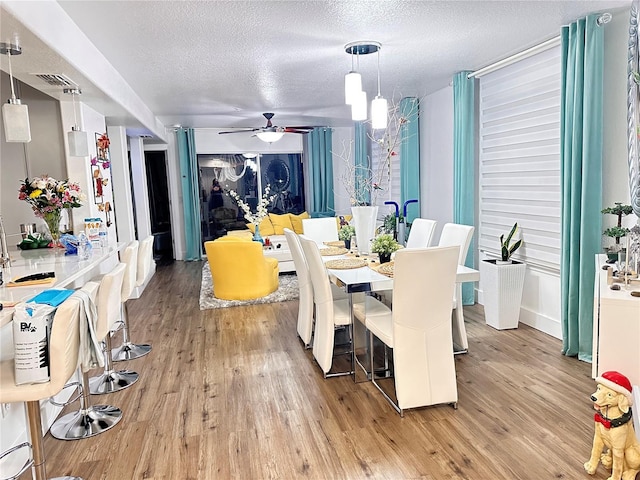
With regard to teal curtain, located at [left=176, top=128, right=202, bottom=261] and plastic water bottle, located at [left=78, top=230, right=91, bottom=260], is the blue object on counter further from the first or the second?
teal curtain, located at [left=176, top=128, right=202, bottom=261]

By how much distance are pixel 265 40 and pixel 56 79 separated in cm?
158

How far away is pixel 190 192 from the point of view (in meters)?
8.89

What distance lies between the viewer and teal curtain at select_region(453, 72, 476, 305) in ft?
16.3

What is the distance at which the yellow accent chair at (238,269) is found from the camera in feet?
17.6

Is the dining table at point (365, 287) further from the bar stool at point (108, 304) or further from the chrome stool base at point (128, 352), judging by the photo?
the chrome stool base at point (128, 352)

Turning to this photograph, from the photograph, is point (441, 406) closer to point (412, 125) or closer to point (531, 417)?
point (531, 417)

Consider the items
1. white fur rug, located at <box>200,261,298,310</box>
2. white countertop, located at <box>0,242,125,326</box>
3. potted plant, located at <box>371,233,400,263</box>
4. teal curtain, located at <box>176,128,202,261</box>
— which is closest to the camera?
white countertop, located at <box>0,242,125,326</box>

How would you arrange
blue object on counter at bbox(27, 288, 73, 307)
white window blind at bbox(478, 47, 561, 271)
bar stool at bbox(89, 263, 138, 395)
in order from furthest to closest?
white window blind at bbox(478, 47, 561, 271) < bar stool at bbox(89, 263, 138, 395) < blue object on counter at bbox(27, 288, 73, 307)

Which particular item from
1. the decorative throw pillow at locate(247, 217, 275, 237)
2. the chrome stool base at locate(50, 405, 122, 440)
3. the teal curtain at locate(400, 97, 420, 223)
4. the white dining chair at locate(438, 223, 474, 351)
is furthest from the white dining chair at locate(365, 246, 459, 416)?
the decorative throw pillow at locate(247, 217, 275, 237)

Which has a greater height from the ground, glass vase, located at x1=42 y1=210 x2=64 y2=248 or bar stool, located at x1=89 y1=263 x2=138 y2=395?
glass vase, located at x1=42 y1=210 x2=64 y2=248

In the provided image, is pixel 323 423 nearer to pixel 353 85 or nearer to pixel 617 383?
pixel 617 383

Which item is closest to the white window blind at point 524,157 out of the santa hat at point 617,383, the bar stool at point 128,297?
the santa hat at point 617,383

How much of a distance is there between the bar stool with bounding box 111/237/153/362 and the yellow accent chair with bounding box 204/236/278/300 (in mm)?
1472

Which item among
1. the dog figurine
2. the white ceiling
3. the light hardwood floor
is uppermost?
the white ceiling
